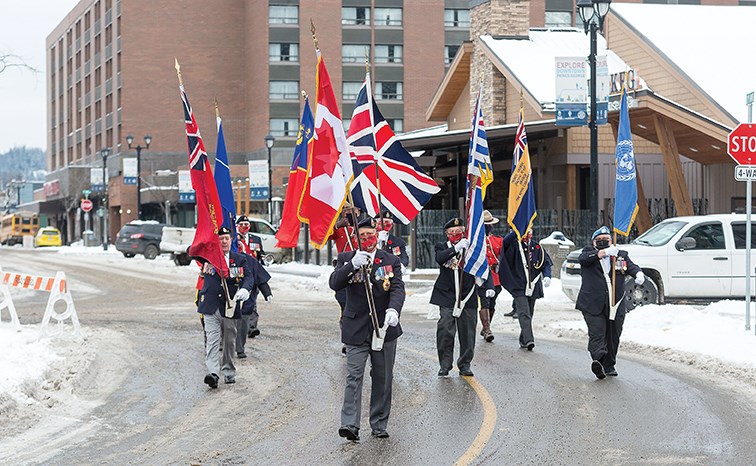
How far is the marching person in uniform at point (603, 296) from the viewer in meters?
12.6

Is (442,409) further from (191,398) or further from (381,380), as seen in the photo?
(191,398)

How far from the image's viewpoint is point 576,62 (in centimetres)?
2594

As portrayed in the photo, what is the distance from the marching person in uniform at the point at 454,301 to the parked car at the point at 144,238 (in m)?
38.3

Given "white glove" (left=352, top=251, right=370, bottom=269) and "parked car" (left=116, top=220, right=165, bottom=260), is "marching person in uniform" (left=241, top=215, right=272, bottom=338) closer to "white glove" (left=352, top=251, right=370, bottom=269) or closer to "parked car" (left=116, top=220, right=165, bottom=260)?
"white glove" (left=352, top=251, right=370, bottom=269)

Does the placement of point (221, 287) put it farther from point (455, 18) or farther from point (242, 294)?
point (455, 18)

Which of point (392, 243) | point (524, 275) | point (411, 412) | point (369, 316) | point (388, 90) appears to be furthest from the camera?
point (388, 90)

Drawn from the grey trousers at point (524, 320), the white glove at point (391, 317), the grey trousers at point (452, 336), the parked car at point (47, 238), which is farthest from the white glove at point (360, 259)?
the parked car at point (47, 238)

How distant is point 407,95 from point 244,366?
232 ft

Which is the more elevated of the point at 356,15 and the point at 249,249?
the point at 356,15

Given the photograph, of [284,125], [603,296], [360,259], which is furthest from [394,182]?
[284,125]

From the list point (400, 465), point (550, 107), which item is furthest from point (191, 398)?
point (550, 107)

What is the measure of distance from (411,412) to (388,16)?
75064 mm

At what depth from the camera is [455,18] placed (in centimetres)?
8369

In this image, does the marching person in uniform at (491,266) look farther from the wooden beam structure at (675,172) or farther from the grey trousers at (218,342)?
the wooden beam structure at (675,172)
